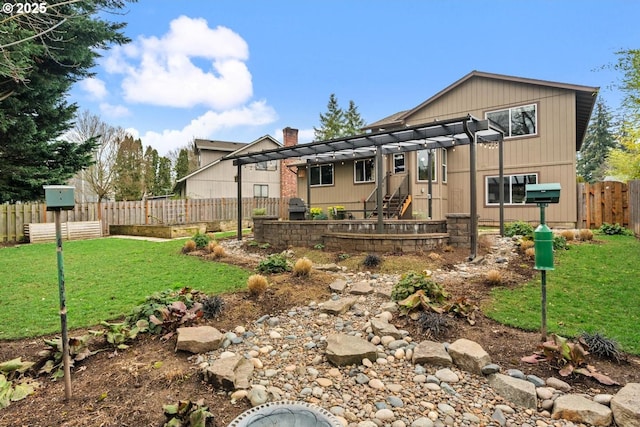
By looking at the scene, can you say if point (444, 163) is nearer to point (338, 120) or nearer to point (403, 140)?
point (403, 140)

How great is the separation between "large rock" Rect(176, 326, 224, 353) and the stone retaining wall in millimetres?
5253

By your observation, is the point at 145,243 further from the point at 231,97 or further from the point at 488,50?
the point at 488,50

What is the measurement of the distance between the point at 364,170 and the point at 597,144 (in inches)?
1208

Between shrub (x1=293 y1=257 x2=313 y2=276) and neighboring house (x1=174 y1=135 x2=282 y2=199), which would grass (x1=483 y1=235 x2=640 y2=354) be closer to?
shrub (x1=293 y1=257 x2=313 y2=276)

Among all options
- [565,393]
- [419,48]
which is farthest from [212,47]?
[565,393]

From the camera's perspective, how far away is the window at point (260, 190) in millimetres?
25438

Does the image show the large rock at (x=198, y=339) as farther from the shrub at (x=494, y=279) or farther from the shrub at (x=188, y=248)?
the shrub at (x=188, y=248)

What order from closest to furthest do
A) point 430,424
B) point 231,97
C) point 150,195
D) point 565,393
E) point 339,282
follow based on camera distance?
point 430,424, point 565,393, point 339,282, point 231,97, point 150,195

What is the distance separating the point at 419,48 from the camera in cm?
1317

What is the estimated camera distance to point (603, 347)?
116 inches

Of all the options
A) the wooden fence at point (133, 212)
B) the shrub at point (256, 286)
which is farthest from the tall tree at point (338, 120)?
the shrub at point (256, 286)

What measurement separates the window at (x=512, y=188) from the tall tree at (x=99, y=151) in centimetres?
2283

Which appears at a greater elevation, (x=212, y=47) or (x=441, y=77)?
(x=441, y=77)

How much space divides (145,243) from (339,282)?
28.3ft
